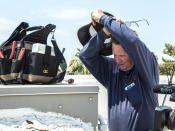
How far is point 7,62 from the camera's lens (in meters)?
2.35

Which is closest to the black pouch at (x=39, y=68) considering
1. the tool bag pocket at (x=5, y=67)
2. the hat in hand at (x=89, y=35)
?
the tool bag pocket at (x=5, y=67)

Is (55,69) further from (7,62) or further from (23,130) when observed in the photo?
(23,130)

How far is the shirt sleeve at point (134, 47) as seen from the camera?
5.56 feet

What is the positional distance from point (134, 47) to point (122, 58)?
0.19m

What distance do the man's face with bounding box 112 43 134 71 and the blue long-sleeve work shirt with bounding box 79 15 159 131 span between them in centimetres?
4

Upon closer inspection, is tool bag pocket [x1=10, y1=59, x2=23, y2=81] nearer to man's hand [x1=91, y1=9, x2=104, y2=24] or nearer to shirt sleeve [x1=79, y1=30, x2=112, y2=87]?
shirt sleeve [x1=79, y1=30, x2=112, y2=87]

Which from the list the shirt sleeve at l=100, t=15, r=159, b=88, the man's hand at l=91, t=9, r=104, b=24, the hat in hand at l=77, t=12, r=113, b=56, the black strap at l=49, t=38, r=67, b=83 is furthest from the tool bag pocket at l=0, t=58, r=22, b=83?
the shirt sleeve at l=100, t=15, r=159, b=88

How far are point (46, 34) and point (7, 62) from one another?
1.48ft

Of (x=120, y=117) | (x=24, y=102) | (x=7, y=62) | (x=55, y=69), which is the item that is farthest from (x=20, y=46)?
(x=120, y=117)

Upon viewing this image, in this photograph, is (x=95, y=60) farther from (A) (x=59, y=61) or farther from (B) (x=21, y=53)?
(B) (x=21, y=53)

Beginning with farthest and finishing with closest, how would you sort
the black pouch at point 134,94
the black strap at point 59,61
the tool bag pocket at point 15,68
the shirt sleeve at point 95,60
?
the black strap at point 59,61 < the tool bag pocket at point 15,68 < the shirt sleeve at point 95,60 < the black pouch at point 134,94

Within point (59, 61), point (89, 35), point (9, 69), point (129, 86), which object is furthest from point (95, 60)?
point (9, 69)

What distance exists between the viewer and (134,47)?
5.60 ft

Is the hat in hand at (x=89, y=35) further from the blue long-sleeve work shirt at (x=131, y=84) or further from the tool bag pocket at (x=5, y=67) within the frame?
the tool bag pocket at (x=5, y=67)
